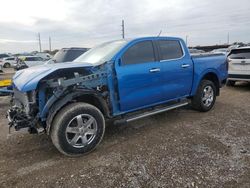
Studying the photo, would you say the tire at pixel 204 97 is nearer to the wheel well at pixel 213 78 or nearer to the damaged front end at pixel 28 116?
the wheel well at pixel 213 78

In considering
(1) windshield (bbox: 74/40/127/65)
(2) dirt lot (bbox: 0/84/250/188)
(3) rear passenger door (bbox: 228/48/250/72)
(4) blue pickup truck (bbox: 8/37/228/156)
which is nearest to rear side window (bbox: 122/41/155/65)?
(4) blue pickup truck (bbox: 8/37/228/156)

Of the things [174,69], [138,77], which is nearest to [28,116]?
[138,77]

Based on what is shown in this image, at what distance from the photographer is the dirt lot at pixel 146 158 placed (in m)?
3.12

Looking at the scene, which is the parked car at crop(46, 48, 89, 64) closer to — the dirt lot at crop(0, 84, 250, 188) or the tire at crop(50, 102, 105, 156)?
the dirt lot at crop(0, 84, 250, 188)

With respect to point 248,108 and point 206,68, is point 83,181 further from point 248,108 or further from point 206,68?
point 248,108

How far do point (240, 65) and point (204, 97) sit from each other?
3625 mm

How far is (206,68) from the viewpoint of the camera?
581 centimetres

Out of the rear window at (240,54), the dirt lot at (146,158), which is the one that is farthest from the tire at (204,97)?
the rear window at (240,54)

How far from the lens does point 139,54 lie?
15.0 ft

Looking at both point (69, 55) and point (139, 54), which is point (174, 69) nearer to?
point (139, 54)

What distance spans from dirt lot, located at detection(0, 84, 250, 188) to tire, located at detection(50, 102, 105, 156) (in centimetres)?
18

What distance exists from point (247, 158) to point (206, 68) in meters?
2.73

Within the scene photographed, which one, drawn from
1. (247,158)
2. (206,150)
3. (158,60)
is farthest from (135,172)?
(158,60)

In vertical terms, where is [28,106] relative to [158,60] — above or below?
below
